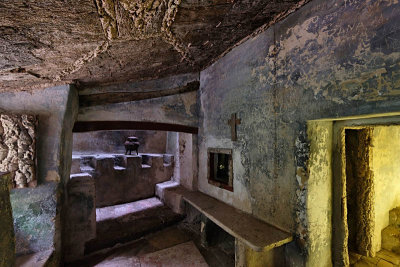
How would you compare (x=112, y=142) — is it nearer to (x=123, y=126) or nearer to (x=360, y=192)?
(x=123, y=126)

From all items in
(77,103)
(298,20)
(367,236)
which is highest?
(298,20)

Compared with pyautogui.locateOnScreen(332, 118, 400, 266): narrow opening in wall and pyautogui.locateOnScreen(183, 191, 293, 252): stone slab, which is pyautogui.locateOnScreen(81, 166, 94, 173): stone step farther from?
pyautogui.locateOnScreen(332, 118, 400, 266): narrow opening in wall

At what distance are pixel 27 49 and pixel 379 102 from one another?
9.66 ft

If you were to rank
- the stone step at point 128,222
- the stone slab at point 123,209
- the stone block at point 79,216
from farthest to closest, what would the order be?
1. the stone slab at point 123,209
2. the stone step at point 128,222
3. the stone block at point 79,216

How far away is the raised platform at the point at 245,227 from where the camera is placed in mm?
2354

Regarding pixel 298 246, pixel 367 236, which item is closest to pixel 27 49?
pixel 298 246

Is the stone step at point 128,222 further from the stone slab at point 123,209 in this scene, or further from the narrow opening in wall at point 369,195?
the narrow opening in wall at point 369,195

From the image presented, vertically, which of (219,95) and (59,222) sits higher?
(219,95)

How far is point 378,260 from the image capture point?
135 inches

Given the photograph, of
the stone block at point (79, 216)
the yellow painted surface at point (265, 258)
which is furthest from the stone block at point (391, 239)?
the stone block at point (79, 216)

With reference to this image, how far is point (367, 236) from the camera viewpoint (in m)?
3.55

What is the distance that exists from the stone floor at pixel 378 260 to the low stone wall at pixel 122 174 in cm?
592

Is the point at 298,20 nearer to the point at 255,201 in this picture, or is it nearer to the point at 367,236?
the point at 255,201

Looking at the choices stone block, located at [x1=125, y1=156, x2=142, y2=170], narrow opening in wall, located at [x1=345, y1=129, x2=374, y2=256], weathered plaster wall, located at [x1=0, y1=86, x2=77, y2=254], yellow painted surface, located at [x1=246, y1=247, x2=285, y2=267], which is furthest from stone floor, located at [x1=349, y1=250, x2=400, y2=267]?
stone block, located at [x1=125, y1=156, x2=142, y2=170]
